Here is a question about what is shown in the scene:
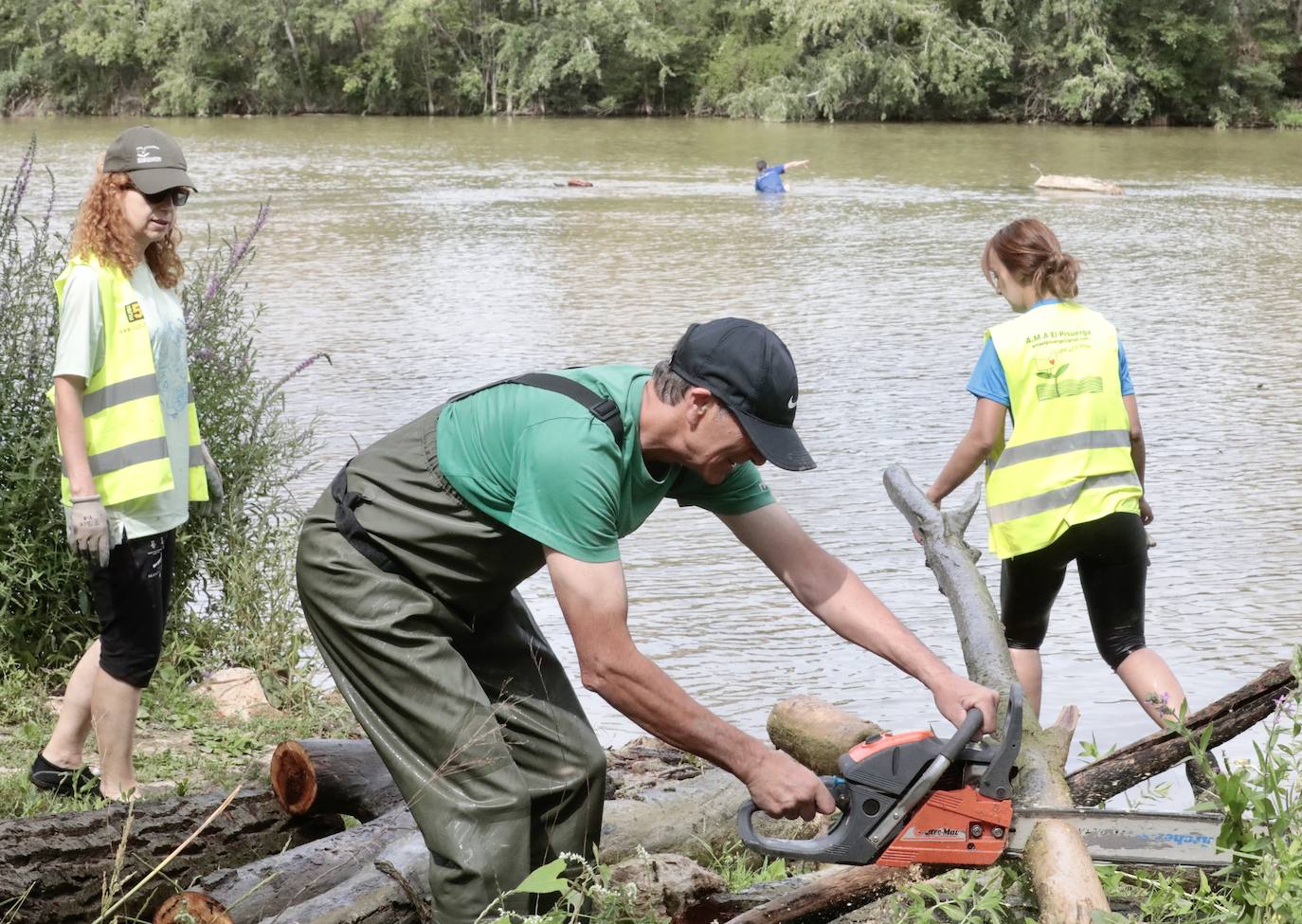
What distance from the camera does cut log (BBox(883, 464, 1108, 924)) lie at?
10.8 ft

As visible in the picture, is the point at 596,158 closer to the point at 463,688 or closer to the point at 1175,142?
the point at 1175,142

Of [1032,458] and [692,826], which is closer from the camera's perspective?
[692,826]

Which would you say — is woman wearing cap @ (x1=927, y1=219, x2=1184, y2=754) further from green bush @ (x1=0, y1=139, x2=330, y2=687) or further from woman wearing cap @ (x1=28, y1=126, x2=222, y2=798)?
green bush @ (x1=0, y1=139, x2=330, y2=687)

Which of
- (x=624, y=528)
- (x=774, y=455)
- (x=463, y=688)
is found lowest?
(x=463, y=688)

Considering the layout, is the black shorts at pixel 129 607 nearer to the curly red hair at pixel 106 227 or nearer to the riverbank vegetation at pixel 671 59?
the curly red hair at pixel 106 227

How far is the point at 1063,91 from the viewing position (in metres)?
48.4

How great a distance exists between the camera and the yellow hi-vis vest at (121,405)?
15.7 ft

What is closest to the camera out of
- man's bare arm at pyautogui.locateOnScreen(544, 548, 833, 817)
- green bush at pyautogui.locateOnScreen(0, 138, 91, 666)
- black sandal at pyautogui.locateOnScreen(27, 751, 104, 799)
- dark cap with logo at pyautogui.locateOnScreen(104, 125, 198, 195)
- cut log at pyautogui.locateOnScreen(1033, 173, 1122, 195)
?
man's bare arm at pyautogui.locateOnScreen(544, 548, 833, 817)

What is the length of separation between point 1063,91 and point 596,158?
17.3 m

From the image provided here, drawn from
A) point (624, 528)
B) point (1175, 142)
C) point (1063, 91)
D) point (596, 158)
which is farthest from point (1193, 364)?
point (1063, 91)

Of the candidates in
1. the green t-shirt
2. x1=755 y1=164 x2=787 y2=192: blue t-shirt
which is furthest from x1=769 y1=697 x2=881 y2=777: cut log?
x1=755 y1=164 x2=787 y2=192: blue t-shirt

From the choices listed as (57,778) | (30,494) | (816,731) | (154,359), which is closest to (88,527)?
(154,359)

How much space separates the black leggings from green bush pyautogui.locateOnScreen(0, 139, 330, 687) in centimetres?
298

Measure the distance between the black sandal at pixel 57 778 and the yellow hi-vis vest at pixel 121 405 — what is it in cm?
89
